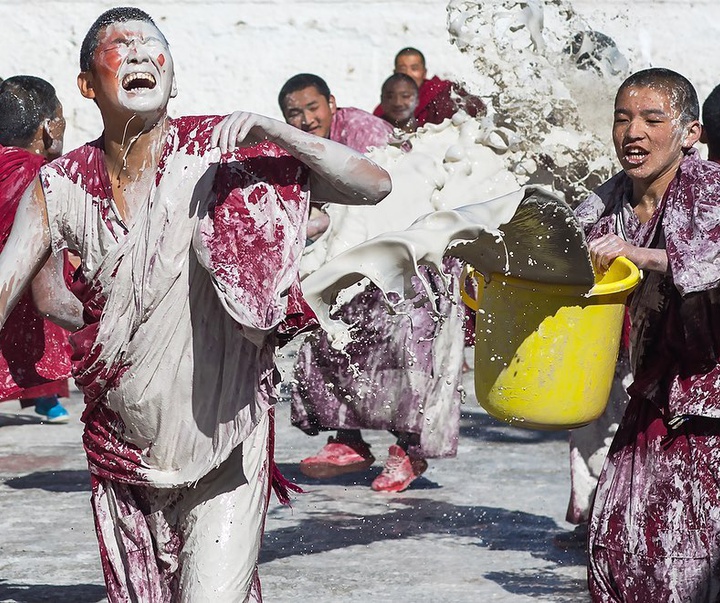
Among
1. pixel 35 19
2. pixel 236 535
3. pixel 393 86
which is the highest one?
pixel 35 19

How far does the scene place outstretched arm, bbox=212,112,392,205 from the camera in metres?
3.37

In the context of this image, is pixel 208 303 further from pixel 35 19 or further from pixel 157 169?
Answer: pixel 35 19

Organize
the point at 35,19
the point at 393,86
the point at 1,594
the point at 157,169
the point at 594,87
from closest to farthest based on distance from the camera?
the point at 157,169 < the point at 1,594 < the point at 594,87 < the point at 393,86 < the point at 35,19

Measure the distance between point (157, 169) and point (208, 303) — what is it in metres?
0.36

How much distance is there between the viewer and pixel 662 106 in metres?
4.19

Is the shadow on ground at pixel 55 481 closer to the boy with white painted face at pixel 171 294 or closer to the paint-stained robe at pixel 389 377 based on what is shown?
the paint-stained robe at pixel 389 377

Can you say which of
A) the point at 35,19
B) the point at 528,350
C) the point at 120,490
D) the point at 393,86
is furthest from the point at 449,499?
the point at 35,19

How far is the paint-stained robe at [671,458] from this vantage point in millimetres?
4090

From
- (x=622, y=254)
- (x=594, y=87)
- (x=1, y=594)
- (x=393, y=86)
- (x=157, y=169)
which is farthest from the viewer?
(x=393, y=86)

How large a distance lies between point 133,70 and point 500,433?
5301 millimetres

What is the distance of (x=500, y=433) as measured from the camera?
8594mm

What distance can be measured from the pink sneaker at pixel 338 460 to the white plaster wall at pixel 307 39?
6386 millimetres

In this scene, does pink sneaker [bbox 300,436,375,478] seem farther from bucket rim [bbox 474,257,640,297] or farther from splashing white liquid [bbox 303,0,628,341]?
bucket rim [bbox 474,257,640,297]

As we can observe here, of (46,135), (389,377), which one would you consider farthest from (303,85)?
(46,135)
